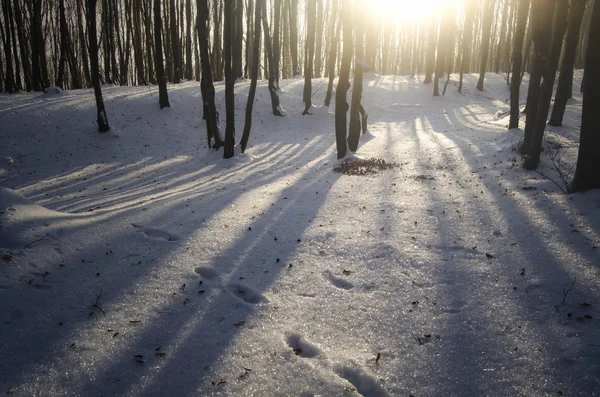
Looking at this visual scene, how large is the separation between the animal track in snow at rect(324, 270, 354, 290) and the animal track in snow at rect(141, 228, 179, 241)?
2.51 m

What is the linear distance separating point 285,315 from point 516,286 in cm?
282

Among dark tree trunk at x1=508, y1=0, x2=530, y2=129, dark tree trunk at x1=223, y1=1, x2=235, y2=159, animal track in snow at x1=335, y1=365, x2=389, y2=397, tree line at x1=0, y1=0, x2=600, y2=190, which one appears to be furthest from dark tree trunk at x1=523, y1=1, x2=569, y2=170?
dark tree trunk at x1=223, y1=1, x2=235, y2=159

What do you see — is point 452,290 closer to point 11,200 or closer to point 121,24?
point 11,200

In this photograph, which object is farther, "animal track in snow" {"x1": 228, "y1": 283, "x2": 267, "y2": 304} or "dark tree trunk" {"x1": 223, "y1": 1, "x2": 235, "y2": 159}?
"dark tree trunk" {"x1": 223, "y1": 1, "x2": 235, "y2": 159}

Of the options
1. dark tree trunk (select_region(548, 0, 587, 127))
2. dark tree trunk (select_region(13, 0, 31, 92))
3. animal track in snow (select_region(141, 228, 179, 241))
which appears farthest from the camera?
dark tree trunk (select_region(13, 0, 31, 92))

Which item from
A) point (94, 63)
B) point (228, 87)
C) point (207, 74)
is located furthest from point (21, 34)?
point (228, 87)

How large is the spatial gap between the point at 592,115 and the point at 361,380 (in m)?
6.15

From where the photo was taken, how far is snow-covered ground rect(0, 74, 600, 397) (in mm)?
2992

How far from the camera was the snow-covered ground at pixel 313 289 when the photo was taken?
118 inches

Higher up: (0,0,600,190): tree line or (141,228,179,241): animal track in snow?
(0,0,600,190): tree line

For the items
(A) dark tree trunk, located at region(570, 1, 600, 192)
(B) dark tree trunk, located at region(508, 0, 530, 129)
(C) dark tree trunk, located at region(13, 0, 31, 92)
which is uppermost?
(C) dark tree trunk, located at region(13, 0, 31, 92)

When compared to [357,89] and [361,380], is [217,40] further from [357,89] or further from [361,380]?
[361,380]

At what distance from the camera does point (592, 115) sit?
591 centimetres

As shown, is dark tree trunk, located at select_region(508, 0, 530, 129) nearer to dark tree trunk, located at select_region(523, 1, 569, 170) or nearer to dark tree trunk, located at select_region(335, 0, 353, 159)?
dark tree trunk, located at select_region(523, 1, 569, 170)
